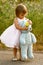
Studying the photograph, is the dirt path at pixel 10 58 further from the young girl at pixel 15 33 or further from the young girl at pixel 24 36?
the young girl at pixel 15 33

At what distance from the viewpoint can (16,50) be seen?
7.97 metres

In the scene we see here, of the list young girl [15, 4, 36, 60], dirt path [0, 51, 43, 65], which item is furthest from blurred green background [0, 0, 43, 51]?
young girl [15, 4, 36, 60]

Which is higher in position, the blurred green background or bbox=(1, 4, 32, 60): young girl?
the blurred green background

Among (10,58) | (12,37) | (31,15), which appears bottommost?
(10,58)

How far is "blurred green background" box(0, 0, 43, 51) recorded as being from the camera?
964cm

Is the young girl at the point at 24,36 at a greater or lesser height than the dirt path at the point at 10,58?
greater

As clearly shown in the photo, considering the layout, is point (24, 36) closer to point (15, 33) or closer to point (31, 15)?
point (15, 33)

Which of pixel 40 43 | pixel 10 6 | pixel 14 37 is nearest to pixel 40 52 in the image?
pixel 40 43

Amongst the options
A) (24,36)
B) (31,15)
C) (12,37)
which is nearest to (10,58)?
(12,37)

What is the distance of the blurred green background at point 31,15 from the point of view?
9645 millimetres

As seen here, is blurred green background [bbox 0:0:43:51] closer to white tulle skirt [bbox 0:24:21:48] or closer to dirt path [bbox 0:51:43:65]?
dirt path [bbox 0:51:43:65]

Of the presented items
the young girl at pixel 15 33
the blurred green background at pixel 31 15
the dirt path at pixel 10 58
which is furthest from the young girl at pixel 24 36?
the blurred green background at pixel 31 15

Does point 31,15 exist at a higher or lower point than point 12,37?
higher

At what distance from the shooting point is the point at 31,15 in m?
10.2
